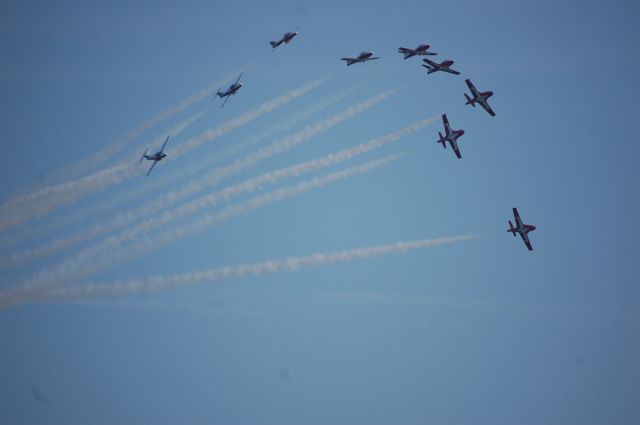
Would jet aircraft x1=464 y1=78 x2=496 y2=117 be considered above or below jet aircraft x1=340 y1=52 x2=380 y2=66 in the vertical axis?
below

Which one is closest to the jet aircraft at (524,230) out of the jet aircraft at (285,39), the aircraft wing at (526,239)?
the aircraft wing at (526,239)

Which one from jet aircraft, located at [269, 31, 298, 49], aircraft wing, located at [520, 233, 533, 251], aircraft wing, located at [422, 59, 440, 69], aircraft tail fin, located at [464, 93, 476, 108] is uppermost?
jet aircraft, located at [269, 31, 298, 49]

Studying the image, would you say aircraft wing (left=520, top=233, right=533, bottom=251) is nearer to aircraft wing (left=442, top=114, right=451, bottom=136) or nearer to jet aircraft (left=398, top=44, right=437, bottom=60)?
aircraft wing (left=442, top=114, right=451, bottom=136)

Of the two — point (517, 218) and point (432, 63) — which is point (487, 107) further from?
point (517, 218)

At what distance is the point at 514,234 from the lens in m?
82.1

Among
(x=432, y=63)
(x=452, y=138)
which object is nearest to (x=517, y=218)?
(x=452, y=138)

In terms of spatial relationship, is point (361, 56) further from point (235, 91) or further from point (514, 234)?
point (514, 234)

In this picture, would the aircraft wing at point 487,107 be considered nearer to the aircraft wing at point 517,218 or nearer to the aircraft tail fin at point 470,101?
the aircraft tail fin at point 470,101

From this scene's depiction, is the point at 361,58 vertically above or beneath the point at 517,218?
above

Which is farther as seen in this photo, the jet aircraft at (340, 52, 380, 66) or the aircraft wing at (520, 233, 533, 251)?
the aircraft wing at (520, 233, 533, 251)

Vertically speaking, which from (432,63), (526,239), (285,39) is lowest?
(526,239)

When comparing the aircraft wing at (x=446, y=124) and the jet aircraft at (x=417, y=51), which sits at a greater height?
the jet aircraft at (x=417, y=51)

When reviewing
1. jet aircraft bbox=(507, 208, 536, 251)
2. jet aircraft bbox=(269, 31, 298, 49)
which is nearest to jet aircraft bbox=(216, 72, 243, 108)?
jet aircraft bbox=(269, 31, 298, 49)

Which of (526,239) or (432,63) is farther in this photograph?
(526,239)
